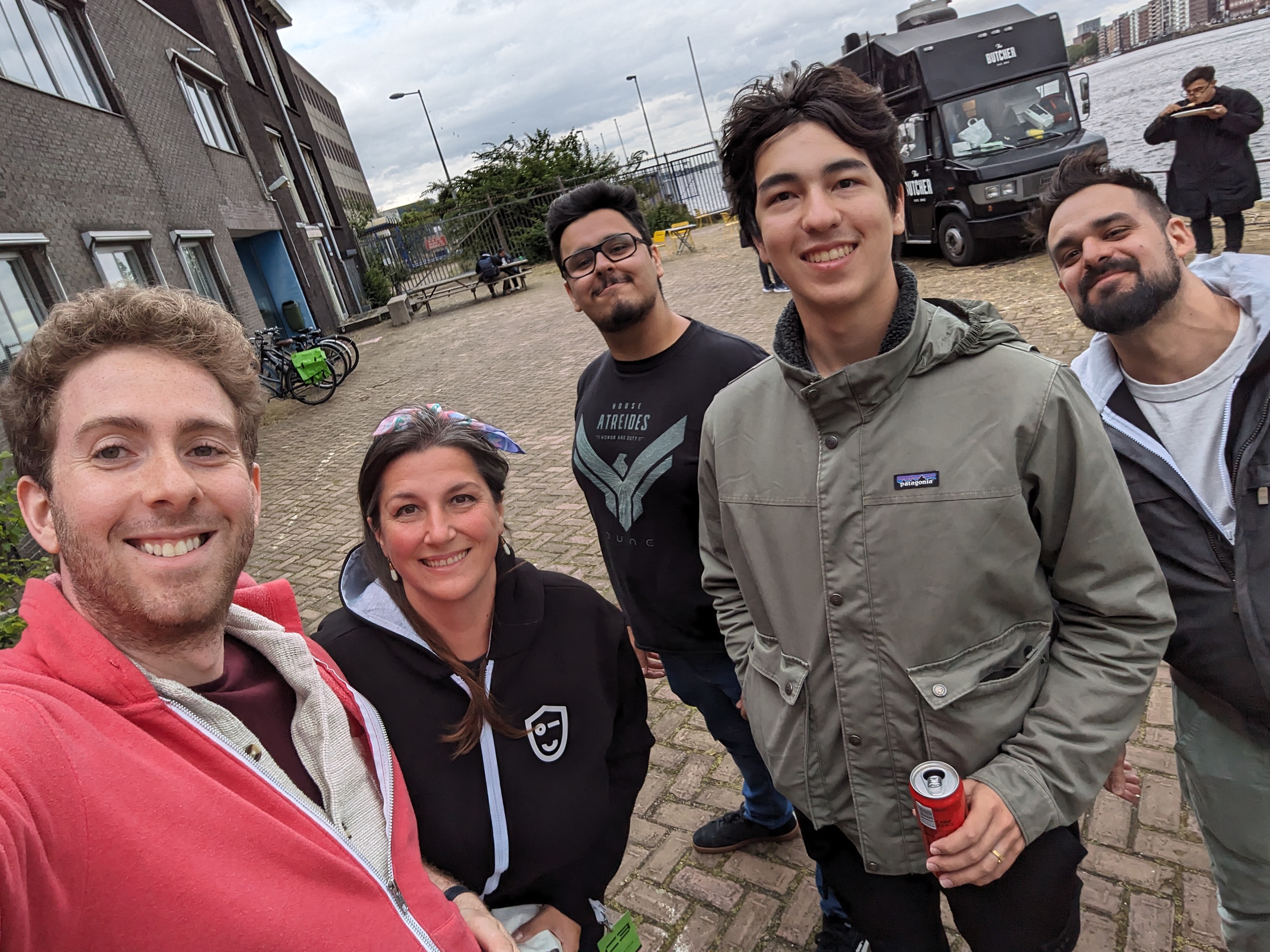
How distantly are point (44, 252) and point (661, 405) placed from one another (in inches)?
458

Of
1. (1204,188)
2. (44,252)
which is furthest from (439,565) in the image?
(44,252)

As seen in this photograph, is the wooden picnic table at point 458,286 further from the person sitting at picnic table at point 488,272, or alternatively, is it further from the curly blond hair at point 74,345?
the curly blond hair at point 74,345

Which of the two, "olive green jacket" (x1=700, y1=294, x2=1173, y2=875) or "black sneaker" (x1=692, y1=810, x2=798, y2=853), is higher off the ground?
"olive green jacket" (x1=700, y1=294, x2=1173, y2=875)

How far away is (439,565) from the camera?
1.77 m

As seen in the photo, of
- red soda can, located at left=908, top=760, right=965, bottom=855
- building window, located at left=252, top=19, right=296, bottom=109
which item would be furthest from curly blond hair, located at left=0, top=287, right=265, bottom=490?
building window, located at left=252, top=19, right=296, bottom=109

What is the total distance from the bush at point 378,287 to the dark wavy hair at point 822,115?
2700 centimetres

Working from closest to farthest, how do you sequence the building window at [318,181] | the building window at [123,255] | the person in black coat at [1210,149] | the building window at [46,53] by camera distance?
the person in black coat at [1210,149], the building window at [46,53], the building window at [123,255], the building window at [318,181]

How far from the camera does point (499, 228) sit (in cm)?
2639

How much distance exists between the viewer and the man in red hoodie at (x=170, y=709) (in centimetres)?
99

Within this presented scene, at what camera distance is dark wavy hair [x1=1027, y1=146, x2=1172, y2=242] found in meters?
2.05

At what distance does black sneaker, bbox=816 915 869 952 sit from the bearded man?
0.99 m

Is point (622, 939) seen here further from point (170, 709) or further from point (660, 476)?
point (170, 709)

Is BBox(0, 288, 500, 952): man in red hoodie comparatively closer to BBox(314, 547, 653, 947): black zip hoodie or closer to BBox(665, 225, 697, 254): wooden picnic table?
BBox(314, 547, 653, 947): black zip hoodie

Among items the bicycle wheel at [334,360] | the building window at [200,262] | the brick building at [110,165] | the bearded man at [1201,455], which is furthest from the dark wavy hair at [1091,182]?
the building window at [200,262]
